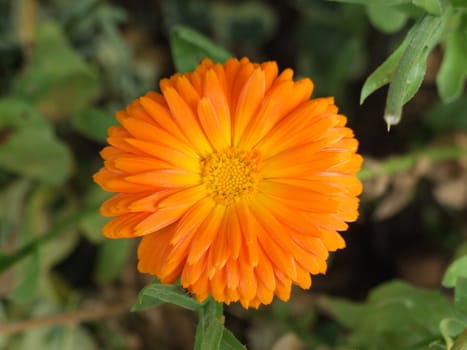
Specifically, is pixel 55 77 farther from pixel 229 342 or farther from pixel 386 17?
pixel 229 342

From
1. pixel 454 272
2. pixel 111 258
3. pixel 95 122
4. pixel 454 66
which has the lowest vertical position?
pixel 454 272

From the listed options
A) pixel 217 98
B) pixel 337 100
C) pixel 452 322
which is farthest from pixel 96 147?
pixel 452 322

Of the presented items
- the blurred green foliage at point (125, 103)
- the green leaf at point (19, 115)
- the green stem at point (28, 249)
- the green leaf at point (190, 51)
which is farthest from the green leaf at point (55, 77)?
the green leaf at point (190, 51)

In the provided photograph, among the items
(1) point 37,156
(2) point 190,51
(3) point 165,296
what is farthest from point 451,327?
(1) point 37,156

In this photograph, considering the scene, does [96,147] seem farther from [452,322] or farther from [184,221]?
[452,322]

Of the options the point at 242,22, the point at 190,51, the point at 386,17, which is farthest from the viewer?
the point at 242,22

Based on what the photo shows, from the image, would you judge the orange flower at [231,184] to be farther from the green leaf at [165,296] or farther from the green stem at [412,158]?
the green stem at [412,158]
